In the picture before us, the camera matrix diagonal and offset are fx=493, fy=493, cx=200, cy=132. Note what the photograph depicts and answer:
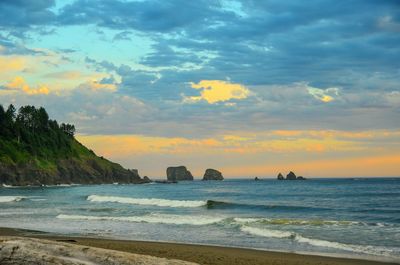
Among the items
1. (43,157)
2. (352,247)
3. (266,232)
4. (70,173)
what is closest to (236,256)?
(352,247)

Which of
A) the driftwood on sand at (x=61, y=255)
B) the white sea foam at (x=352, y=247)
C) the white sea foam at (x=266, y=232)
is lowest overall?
the white sea foam at (x=266, y=232)

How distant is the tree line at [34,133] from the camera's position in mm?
147000

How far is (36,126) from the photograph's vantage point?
165750 millimetres

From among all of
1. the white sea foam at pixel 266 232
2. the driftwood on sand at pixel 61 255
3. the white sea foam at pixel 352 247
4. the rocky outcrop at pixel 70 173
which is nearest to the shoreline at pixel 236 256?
the white sea foam at pixel 352 247

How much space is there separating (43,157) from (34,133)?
11.0 m

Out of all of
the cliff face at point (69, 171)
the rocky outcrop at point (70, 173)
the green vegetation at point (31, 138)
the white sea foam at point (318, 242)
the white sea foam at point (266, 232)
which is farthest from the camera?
the green vegetation at point (31, 138)

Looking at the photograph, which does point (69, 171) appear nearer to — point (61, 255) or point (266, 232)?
point (266, 232)

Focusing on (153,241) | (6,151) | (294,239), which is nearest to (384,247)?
(294,239)

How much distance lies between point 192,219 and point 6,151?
116 meters

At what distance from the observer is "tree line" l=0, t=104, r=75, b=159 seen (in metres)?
147

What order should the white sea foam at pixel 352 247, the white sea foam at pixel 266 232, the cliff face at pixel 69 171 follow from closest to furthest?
the white sea foam at pixel 352 247 < the white sea foam at pixel 266 232 < the cliff face at pixel 69 171

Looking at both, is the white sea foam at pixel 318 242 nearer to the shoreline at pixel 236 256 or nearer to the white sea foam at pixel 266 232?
the white sea foam at pixel 266 232

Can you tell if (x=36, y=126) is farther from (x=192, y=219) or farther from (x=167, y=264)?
(x=167, y=264)

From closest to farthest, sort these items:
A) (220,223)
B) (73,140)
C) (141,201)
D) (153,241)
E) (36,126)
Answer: (153,241)
(220,223)
(141,201)
(36,126)
(73,140)
